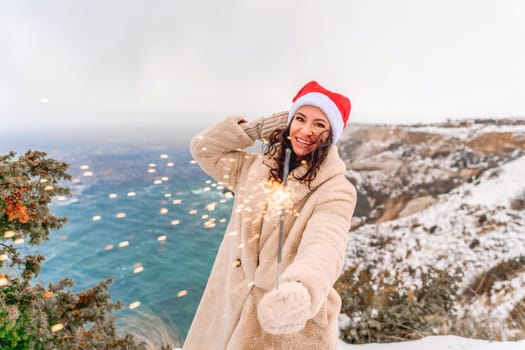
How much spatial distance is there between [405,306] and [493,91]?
11.9ft

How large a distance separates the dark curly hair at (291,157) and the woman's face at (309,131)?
0.02m

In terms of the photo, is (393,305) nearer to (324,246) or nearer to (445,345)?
(445,345)

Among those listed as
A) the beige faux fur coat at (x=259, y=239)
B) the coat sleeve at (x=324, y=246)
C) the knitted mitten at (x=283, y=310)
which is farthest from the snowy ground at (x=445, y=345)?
the knitted mitten at (x=283, y=310)

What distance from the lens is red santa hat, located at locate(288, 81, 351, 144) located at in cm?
106

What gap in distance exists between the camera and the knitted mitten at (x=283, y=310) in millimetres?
564

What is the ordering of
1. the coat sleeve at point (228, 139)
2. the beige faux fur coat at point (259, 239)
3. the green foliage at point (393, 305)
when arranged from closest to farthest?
the beige faux fur coat at point (259, 239) < the coat sleeve at point (228, 139) < the green foliage at point (393, 305)

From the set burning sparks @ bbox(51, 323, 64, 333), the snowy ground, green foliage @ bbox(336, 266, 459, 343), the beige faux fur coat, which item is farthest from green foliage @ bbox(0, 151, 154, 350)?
green foliage @ bbox(336, 266, 459, 343)

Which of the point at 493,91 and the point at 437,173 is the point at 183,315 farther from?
the point at 493,91

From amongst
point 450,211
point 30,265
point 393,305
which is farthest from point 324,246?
point 450,211

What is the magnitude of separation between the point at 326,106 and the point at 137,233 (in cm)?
483

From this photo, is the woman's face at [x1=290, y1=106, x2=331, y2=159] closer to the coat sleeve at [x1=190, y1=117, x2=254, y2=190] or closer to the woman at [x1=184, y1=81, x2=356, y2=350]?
the woman at [x1=184, y1=81, x2=356, y2=350]

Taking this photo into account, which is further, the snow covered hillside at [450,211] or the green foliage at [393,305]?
the snow covered hillside at [450,211]

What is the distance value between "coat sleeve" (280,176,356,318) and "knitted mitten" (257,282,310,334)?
0.16 feet

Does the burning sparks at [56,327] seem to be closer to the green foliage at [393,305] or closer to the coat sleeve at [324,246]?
→ the coat sleeve at [324,246]
